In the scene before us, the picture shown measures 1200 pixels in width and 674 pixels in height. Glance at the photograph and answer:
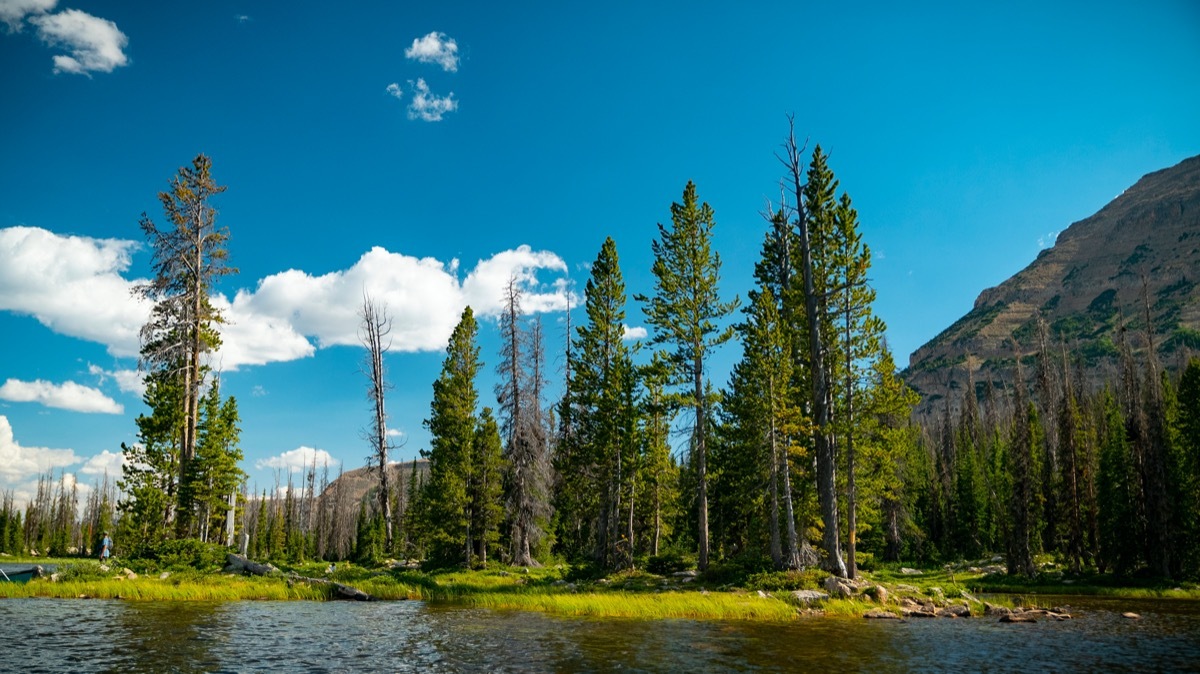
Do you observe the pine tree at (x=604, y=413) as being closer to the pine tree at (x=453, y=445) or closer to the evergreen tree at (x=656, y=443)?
the evergreen tree at (x=656, y=443)

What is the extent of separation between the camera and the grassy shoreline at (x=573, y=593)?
2241 cm

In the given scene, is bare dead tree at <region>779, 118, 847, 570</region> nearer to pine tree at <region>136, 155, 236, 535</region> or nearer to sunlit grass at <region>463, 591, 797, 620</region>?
sunlit grass at <region>463, 591, 797, 620</region>

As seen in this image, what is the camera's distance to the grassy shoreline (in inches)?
882

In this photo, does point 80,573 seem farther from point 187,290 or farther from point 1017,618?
point 1017,618

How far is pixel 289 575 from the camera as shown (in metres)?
30.6

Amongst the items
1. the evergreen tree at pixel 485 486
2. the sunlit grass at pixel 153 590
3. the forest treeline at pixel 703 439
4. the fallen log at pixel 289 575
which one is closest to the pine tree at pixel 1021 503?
the forest treeline at pixel 703 439

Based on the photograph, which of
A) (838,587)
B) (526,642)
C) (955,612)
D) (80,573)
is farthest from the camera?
(80,573)

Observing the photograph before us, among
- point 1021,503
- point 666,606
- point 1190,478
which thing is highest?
point 1190,478

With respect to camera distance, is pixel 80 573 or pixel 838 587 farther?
pixel 80 573

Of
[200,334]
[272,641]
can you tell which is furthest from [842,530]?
[200,334]

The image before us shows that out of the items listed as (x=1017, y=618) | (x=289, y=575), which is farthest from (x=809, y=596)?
(x=289, y=575)

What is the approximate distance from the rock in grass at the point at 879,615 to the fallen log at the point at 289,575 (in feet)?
65.5

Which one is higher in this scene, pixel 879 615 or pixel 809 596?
pixel 809 596

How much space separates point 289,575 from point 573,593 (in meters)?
13.9
